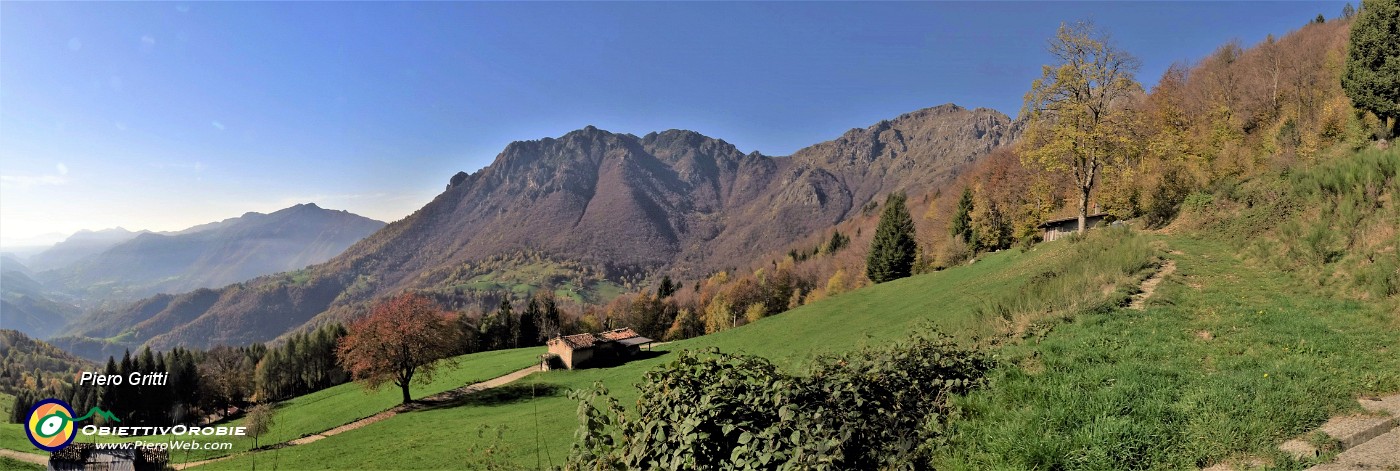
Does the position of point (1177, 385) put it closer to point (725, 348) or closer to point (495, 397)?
point (725, 348)

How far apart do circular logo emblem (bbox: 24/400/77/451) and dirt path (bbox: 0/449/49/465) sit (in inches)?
783

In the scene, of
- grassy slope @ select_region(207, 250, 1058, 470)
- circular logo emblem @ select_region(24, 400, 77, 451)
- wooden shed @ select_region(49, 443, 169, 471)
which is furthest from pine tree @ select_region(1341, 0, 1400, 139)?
circular logo emblem @ select_region(24, 400, 77, 451)

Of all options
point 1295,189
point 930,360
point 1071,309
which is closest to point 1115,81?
point 1295,189

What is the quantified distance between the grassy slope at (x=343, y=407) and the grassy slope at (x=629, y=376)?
4.86 m

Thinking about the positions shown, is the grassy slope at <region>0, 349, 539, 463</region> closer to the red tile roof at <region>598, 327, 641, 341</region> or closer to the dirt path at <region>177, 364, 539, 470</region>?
the dirt path at <region>177, 364, 539, 470</region>

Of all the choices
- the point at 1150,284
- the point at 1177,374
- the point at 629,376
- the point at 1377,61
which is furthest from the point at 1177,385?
the point at 1377,61

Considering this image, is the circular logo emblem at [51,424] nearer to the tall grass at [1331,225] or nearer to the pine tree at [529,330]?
the tall grass at [1331,225]

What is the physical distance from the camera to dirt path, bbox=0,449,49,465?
24.2m

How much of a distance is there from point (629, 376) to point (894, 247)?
36158 mm

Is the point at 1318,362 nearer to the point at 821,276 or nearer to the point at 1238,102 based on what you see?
the point at 1238,102

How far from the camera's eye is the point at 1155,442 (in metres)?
5.27

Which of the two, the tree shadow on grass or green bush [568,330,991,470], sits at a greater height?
green bush [568,330,991,470]

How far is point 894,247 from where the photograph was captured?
195 ft

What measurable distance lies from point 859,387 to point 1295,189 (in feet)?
68.3
